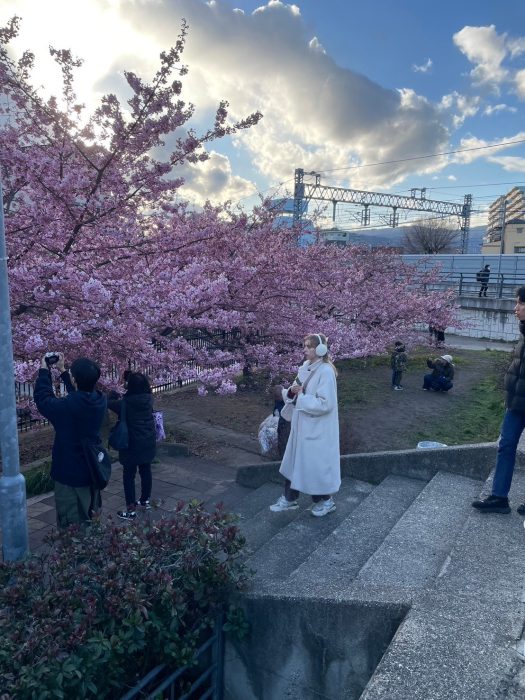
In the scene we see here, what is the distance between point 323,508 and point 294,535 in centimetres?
45

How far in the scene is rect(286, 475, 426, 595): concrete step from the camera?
3432 millimetres

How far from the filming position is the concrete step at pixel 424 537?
11.3ft

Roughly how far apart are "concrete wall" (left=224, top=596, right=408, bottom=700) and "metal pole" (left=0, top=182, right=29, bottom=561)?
1576 millimetres

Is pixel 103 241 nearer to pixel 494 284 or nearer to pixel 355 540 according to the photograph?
pixel 355 540

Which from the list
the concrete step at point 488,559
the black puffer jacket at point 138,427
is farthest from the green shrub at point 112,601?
the black puffer jacket at point 138,427

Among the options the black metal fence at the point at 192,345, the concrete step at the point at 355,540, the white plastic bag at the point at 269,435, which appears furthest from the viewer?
the white plastic bag at the point at 269,435

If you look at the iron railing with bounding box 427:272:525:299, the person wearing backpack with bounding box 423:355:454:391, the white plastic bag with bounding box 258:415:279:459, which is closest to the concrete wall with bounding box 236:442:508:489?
the white plastic bag with bounding box 258:415:279:459

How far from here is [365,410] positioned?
9.58m

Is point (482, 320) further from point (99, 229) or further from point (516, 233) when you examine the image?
point (516, 233)

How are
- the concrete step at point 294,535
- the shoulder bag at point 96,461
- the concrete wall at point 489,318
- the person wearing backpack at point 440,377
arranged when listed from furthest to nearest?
1. the concrete wall at point 489,318
2. the person wearing backpack at point 440,377
3. the concrete step at point 294,535
4. the shoulder bag at point 96,461

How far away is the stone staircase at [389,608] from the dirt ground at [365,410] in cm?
269

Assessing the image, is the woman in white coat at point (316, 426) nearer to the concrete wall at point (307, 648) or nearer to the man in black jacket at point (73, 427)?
the concrete wall at point (307, 648)

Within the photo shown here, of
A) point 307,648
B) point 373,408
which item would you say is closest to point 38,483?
A: point 307,648

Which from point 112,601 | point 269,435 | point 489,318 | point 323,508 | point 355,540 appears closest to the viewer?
point 112,601
